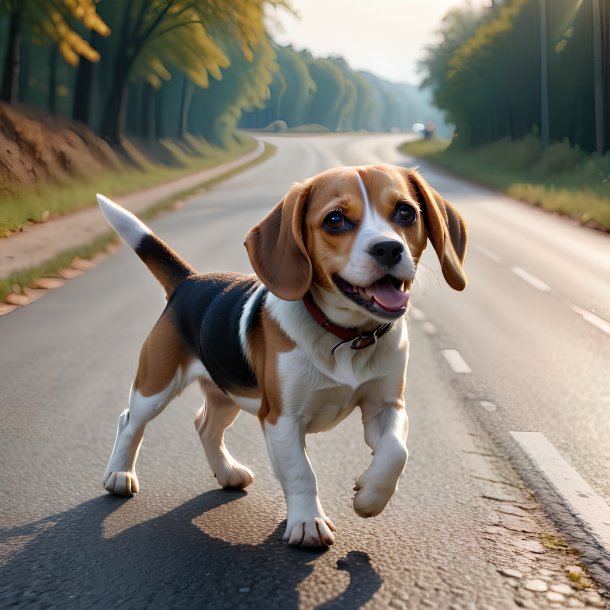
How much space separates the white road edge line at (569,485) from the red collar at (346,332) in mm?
1185

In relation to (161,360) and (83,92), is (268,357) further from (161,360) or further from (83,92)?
(83,92)

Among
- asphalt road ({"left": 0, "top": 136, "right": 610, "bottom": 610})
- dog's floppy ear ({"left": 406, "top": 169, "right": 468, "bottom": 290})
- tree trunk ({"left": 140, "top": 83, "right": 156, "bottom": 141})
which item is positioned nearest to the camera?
asphalt road ({"left": 0, "top": 136, "right": 610, "bottom": 610})

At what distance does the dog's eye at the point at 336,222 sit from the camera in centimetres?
366

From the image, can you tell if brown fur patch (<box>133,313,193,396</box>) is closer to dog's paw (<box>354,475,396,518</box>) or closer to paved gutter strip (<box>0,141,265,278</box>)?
dog's paw (<box>354,475,396,518</box>)

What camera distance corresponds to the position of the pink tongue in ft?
11.8

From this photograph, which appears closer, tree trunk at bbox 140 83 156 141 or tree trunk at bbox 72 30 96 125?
tree trunk at bbox 72 30 96 125

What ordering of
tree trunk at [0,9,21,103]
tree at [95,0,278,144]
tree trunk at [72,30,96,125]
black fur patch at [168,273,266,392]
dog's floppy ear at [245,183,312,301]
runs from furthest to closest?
tree trunk at [72,30,96,125] → tree at [95,0,278,144] → tree trunk at [0,9,21,103] → black fur patch at [168,273,266,392] → dog's floppy ear at [245,183,312,301]

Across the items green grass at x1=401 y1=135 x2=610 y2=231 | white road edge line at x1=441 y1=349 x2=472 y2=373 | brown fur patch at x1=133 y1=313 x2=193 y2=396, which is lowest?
green grass at x1=401 y1=135 x2=610 y2=231

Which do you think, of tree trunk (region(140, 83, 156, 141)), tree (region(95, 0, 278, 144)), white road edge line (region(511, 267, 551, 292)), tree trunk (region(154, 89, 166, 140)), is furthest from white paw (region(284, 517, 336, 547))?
tree trunk (region(154, 89, 166, 140))

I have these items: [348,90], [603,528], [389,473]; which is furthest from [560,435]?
[348,90]

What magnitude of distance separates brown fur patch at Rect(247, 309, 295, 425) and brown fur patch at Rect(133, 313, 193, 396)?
621 mm

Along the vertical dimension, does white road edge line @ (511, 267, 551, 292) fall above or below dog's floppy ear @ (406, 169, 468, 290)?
below

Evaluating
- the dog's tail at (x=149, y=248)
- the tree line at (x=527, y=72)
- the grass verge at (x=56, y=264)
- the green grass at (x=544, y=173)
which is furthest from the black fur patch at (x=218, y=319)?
the tree line at (x=527, y=72)

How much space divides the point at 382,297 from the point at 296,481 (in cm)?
73
